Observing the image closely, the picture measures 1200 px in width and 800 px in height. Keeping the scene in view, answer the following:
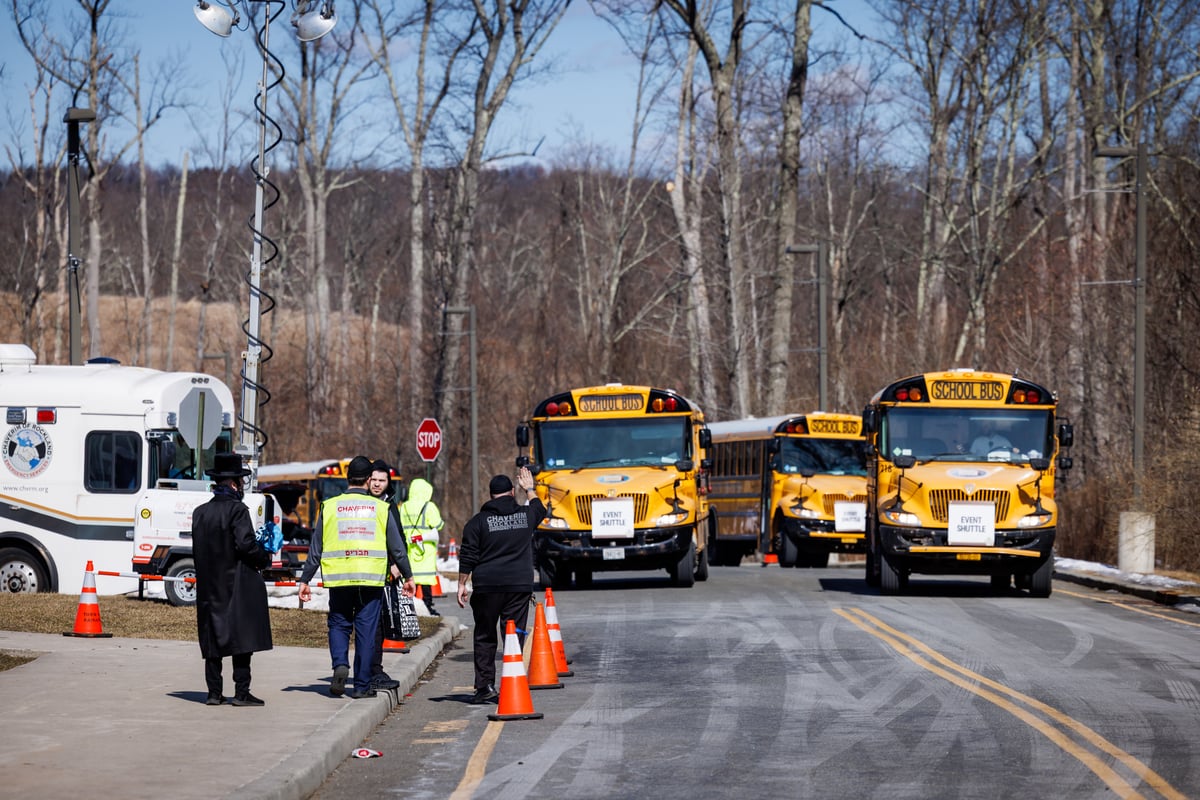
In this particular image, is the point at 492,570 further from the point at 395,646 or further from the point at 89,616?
the point at 89,616

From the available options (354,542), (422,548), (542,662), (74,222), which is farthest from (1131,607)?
(74,222)

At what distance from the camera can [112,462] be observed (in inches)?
960

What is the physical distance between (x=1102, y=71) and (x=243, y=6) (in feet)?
99.4

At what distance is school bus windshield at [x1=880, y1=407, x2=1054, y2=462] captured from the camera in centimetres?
2452

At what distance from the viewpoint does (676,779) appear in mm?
9898

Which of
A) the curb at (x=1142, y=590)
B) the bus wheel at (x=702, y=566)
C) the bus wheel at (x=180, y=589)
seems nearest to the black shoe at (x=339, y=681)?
the bus wheel at (x=180, y=589)

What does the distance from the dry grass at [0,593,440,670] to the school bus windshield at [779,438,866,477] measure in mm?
16018

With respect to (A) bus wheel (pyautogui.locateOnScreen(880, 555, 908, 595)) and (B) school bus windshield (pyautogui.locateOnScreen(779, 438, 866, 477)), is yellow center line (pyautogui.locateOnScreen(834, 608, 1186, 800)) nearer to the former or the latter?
(A) bus wheel (pyautogui.locateOnScreen(880, 555, 908, 595))

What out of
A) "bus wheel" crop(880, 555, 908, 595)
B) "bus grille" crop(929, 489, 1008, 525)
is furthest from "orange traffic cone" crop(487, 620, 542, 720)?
"bus wheel" crop(880, 555, 908, 595)

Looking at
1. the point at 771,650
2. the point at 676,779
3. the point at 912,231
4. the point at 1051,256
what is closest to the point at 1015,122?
the point at 1051,256

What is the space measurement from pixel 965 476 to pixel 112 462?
39.0 feet

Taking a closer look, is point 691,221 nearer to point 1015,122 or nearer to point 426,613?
point 1015,122

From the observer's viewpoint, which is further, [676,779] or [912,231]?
[912,231]

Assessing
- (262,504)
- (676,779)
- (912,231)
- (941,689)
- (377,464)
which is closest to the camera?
(676,779)
